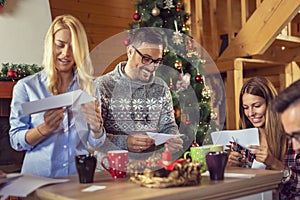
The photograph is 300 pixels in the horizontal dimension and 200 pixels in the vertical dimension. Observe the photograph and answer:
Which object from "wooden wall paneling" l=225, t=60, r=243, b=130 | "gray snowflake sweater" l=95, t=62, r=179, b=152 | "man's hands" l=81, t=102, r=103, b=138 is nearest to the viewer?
"man's hands" l=81, t=102, r=103, b=138

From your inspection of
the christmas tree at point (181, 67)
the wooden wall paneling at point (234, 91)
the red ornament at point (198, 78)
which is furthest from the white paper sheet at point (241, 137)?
the wooden wall paneling at point (234, 91)

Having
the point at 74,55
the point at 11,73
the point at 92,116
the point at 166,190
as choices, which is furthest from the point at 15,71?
the point at 166,190

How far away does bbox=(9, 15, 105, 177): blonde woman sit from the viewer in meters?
1.51

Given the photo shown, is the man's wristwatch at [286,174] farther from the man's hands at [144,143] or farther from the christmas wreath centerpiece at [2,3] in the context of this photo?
the christmas wreath centerpiece at [2,3]

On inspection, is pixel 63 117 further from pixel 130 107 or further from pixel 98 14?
pixel 98 14

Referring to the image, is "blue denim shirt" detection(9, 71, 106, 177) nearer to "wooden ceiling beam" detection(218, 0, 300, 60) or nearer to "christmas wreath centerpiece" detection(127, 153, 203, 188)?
"christmas wreath centerpiece" detection(127, 153, 203, 188)

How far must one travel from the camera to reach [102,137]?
154 centimetres

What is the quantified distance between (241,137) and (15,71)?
199 cm

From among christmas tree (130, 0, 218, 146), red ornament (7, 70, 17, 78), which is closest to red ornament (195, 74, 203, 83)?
christmas tree (130, 0, 218, 146)

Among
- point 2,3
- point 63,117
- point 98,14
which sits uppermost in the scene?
point 98,14

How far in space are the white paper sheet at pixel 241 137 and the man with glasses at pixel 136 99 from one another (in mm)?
334

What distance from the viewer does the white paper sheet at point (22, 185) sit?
3.53 ft

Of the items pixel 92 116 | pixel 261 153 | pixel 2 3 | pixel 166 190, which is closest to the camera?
pixel 166 190

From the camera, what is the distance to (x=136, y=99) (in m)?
1.95
